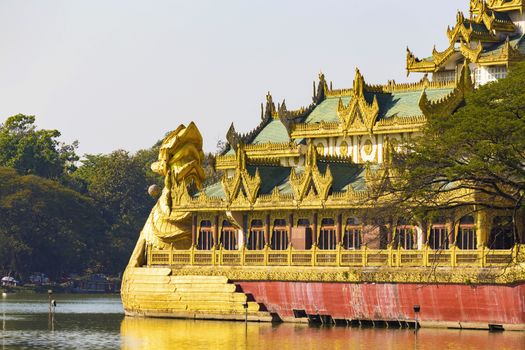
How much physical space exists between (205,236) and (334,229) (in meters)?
7.24

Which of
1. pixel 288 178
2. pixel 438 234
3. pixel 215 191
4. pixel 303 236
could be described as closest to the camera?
pixel 438 234

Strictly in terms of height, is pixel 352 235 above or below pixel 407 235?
above

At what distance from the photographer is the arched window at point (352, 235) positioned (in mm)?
74750

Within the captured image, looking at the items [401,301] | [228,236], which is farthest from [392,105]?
[401,301]

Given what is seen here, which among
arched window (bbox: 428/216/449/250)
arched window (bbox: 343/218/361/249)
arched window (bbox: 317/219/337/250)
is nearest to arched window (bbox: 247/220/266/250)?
arched window (bbox: 317/219/337/250)

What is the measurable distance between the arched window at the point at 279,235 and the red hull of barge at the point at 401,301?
209cm

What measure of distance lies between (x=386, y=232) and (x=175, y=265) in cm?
1062

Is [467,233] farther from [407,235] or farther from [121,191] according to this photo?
[121,191]

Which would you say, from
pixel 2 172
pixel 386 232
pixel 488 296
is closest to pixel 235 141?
pixel 386 232

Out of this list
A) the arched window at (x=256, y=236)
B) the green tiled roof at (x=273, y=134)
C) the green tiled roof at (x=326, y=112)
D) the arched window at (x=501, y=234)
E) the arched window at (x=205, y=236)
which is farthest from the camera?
the green tiled roof at (x=273, y=134)

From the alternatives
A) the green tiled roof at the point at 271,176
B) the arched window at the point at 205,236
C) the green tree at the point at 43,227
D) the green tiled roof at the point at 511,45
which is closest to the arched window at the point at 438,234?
the green tiled roof at the point at 271,176

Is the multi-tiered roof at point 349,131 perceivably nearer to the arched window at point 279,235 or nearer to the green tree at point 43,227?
the arched window at point 279,235

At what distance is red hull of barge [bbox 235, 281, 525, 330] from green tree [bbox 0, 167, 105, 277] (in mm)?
56860

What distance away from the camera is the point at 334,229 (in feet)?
247
